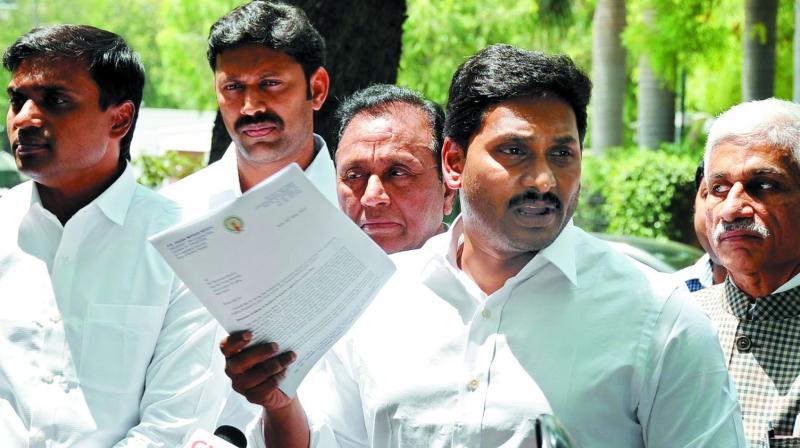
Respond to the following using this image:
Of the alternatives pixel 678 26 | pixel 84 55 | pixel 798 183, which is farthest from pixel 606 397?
pixel 678 26

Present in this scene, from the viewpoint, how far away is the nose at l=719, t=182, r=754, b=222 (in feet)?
12.1

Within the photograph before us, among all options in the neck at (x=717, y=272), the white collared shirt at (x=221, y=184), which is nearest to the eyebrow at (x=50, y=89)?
the white collared shirt at (x=221, y=184)

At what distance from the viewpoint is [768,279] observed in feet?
12.4

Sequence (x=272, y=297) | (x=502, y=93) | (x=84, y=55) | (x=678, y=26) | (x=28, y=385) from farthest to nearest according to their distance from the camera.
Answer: (x=678, y=26), (x=84, y=55), (x=28, y=385), (x=502, y=93), (x=272, y=297)

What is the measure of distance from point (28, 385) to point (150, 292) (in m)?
0.44

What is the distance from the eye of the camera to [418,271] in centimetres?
319

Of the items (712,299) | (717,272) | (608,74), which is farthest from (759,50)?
(712,299)

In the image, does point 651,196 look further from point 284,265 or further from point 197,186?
point 284,265

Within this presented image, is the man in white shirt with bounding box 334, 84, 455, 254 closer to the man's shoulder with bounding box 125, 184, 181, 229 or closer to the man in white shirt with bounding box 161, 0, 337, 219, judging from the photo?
the man in white shirt with bounding box 161, 0, 337, 219

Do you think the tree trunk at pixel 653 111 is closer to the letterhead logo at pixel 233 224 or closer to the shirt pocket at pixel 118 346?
the shirt pocket at pixel 118 346

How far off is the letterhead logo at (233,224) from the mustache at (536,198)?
753 millimetres

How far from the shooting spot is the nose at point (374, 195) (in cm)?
415

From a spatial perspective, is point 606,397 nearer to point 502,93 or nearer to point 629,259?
point 629,259

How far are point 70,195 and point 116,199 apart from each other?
15 centimetres
